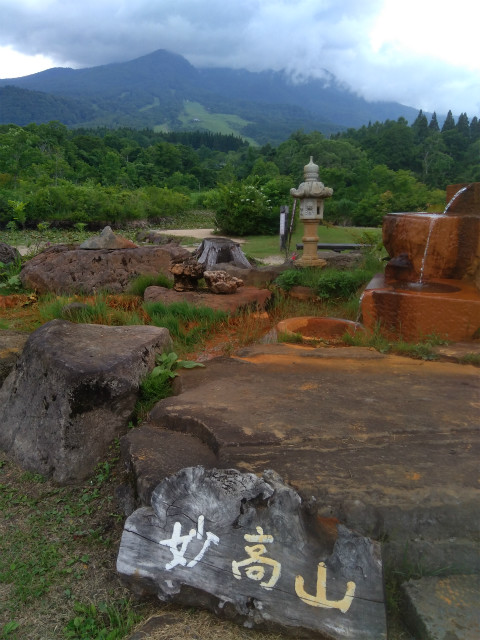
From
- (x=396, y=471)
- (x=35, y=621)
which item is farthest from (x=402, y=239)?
(x=35, y=621)

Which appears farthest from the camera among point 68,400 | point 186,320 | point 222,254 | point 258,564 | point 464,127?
point 464,127

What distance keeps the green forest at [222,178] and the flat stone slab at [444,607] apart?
639cm

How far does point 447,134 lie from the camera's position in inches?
1537

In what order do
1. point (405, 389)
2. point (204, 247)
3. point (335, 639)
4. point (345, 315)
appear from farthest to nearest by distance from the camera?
1. point (204, 247)
2. point (345, 315)
3. point (405, 389)
4. point (335, 639)

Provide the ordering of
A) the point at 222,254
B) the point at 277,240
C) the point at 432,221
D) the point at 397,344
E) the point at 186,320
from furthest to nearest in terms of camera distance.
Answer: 1. the point at 277,240
2. the point at 222,254
3. the point at 186,320
4. the point at 432,221
5. the point at 397,344

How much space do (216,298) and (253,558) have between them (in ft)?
12.9

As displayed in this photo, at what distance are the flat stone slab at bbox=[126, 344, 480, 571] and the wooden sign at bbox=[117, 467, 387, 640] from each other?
0.17m

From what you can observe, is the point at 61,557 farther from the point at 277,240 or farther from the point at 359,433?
the point at 277,240

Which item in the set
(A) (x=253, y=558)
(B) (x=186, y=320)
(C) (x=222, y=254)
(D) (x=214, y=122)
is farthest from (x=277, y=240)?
(D) (x=214, y=122)

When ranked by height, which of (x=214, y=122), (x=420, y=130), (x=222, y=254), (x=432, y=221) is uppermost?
(x=214, y=122)

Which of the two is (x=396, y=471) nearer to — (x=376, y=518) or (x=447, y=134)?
(x=376, y=518)

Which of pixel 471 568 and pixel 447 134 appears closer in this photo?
pixel 471 568

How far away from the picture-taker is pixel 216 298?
5734 millimetres

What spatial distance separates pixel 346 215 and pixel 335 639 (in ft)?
70.8
